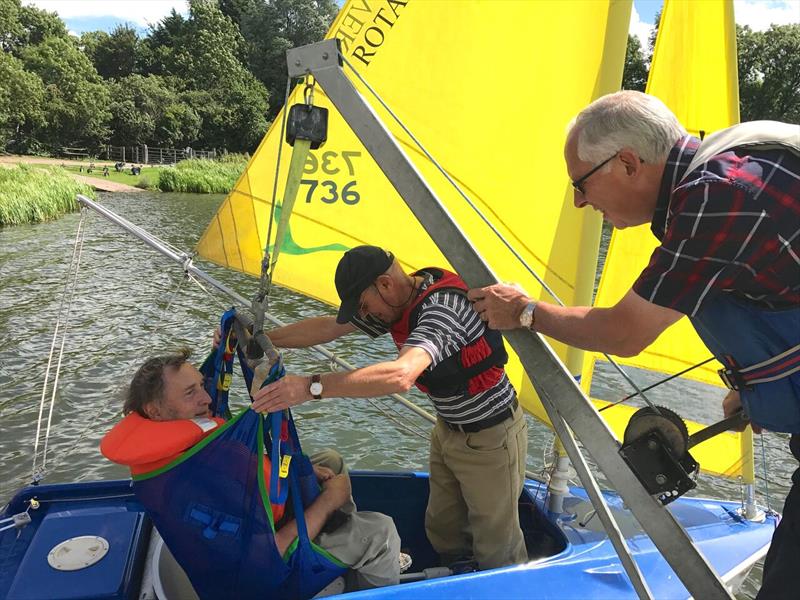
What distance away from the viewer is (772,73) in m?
45.6

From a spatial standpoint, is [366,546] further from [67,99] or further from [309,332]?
[67,99]

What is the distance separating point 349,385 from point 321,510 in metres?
0.77

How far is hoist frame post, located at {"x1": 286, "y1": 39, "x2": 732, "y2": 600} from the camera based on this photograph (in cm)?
181

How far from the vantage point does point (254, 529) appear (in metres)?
2.39

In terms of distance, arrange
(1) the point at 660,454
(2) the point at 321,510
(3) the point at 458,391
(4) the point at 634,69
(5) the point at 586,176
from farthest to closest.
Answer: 1. (4) the point at 634,69
2. (3) the point at 458,391
3. (2) the point at 321,510
4. (1) the point at 660,454
5. (5) the point at 586,176

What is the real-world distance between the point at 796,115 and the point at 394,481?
165 feet

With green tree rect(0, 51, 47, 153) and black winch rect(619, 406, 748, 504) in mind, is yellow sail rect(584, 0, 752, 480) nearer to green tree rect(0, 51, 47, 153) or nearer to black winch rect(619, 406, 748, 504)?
black winch rect(619, 406, 748, 504)

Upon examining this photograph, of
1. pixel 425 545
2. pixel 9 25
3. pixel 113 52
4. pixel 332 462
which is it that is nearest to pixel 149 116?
pixel 9 25

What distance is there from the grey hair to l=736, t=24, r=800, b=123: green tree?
1957 inches

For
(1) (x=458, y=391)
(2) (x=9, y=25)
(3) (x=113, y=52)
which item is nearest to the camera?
(1) (x=458, y=391)

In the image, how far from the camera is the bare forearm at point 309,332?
3.20 m

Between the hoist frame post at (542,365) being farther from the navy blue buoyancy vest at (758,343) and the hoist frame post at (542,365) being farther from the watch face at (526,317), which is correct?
the navy blue buoyancy vest at (758,343)

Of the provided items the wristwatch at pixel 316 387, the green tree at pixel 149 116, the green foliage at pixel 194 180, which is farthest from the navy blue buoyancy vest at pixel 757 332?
the green tree at pixel 149 116

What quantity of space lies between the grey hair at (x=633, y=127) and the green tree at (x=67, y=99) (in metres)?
52.4
